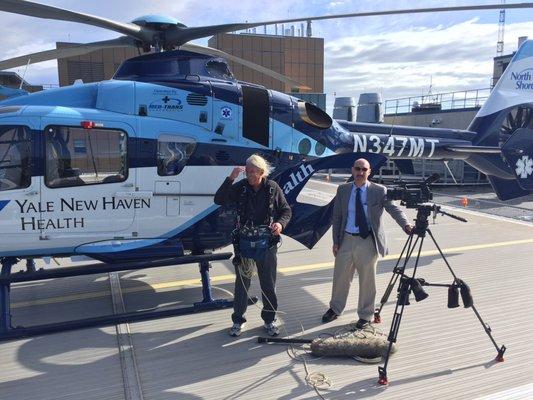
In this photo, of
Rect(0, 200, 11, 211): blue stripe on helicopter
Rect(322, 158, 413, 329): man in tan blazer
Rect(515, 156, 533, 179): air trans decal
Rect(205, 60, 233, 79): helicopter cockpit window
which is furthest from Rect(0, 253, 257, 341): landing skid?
Rect(515, 156, 533, 179): air trans decal

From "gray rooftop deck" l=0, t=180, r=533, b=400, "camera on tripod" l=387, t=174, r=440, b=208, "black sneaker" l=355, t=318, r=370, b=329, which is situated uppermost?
"camera on tripod" l=387, t=174, r=440, b=208

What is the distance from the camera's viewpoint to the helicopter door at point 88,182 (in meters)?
4.94

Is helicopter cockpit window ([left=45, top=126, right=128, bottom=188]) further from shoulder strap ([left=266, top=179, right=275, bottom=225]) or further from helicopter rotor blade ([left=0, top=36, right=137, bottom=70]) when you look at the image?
shoulder strap ([left=266, top=179, right=275, bottom=225])

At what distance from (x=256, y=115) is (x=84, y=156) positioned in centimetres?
216

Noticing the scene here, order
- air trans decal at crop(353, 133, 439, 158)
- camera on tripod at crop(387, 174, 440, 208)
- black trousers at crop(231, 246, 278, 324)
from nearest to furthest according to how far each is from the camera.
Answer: camera on tripod at crop(387, 174, 440, 208), black trousers at crop(231, 246, 278, 324), air trans decal at crop(353, 133, 439, 158)

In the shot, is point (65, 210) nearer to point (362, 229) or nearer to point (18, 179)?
point (18, 179)

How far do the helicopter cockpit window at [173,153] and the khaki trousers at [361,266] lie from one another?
2163 millimetres

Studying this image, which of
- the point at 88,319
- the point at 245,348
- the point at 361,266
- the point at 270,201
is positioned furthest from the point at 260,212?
the point at 88,319

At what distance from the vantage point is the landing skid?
4.75 metres

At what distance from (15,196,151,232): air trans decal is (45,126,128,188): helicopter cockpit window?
0.22 m

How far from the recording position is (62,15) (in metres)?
4.75

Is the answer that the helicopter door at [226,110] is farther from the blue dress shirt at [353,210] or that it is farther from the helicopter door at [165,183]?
the blue dress shirt at [353,210]

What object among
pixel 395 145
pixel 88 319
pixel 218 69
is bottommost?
pixel 88 319

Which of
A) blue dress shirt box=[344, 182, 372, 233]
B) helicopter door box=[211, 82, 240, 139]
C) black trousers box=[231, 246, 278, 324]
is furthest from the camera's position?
helicopter door box=[211, 82, 240, 139]
